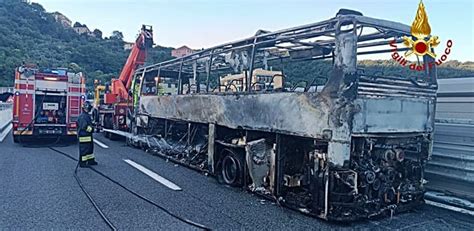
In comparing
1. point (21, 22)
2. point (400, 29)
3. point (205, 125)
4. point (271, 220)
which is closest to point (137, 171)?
point (205, 125)

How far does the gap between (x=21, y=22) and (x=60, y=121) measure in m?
64.6

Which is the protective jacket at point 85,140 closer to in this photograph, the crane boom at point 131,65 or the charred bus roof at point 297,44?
the charred bus roof at point 297,44

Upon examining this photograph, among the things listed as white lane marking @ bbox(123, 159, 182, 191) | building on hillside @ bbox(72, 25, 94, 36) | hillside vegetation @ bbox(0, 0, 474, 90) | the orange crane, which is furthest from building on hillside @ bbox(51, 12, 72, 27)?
white lane marking @ bbox(123, 159, 182, 191)

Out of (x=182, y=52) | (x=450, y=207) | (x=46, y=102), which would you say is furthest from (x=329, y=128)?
(x=46, y=102)

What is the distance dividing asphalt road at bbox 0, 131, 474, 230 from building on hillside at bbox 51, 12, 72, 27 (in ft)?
282

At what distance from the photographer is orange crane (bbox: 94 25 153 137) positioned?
14.4 meters

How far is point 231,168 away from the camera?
7.07 metres

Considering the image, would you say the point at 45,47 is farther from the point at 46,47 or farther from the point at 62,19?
the point at 62,19

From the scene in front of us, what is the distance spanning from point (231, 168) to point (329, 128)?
2821 millimetres

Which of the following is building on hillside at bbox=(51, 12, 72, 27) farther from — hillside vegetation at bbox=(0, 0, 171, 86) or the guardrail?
the guardrail

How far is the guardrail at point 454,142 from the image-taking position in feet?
17.2

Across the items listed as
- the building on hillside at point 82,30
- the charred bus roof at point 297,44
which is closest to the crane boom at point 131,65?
the charred bus roof at point 297,44

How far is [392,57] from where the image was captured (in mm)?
6055

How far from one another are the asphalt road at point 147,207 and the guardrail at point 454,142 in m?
0.43
